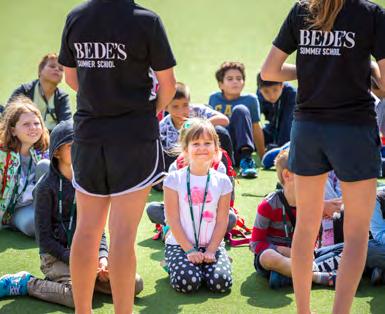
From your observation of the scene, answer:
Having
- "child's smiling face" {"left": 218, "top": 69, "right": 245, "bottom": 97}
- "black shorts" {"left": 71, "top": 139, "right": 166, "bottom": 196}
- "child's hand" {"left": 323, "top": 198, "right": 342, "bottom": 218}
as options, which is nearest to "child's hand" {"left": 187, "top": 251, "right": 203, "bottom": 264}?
"child's hand" {"left": 323, "top": 198, "right": 342, "bottom": 218}

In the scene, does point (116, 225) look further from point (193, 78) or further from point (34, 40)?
point (34, 40)

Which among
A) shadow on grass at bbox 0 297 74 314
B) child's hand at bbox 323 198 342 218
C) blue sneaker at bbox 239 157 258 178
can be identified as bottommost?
shadow on grass at bbox 0 297 74 314

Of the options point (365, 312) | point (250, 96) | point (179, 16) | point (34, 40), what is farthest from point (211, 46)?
point (365, 312)

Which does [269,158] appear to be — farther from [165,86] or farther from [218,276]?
[165,86]

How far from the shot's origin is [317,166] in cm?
267

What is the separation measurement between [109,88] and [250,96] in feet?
13.9

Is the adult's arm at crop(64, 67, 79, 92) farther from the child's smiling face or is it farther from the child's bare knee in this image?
the child's smiling face

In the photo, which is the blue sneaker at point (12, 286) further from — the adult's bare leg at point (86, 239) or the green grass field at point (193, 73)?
the adult's bare leg at point (86, 239)

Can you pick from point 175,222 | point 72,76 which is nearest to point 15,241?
point 175,222

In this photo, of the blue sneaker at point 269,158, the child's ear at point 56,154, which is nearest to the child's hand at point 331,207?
the child's ear at point 56,154

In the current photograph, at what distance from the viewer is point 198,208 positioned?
149 inches

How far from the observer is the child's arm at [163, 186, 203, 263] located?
3675 millimetres

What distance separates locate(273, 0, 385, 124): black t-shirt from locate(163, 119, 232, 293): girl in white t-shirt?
1217mm

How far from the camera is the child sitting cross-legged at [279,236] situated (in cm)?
360
